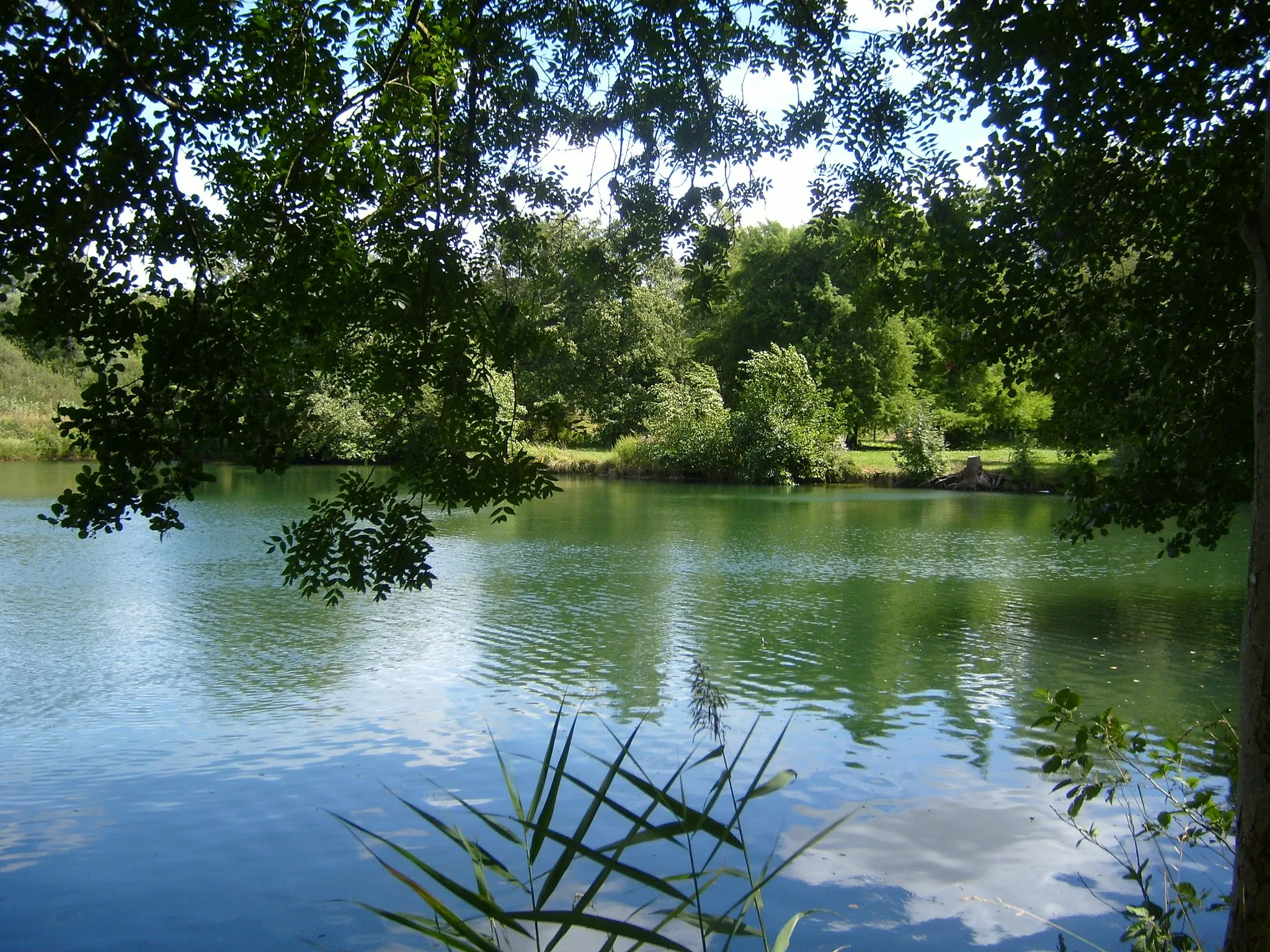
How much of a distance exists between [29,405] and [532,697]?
120 feet

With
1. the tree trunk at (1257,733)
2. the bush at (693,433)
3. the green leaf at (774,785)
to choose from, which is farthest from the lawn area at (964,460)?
the green leaf at (774,785)

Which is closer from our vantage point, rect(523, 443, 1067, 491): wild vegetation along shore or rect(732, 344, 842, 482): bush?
rect(523, 443, 1067, 491): wild vegetation along shore

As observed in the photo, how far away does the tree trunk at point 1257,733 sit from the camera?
8.55 feet

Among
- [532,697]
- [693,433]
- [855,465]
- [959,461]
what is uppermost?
[693,433]

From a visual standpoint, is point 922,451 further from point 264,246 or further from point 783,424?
point 264,246

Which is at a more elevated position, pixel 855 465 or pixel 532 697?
pixel 855 465

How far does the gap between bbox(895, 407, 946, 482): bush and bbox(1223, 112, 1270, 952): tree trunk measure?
28.0 m

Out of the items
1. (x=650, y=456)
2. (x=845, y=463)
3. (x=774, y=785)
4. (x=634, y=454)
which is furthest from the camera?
(x=634, y=454)

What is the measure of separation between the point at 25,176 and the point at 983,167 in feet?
12.7

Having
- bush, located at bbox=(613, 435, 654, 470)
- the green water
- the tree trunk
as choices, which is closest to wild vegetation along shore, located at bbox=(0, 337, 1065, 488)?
bush, located at bbox=(613, 435, 654, 470)

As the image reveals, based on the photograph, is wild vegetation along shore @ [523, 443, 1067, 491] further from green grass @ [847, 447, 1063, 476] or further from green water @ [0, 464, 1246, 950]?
green water @ [0, 464, 1246, 950]

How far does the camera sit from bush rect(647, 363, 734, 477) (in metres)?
32.2

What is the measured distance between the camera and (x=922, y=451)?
30422 mm

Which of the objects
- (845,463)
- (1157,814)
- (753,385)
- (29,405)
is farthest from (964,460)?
(29,405)
